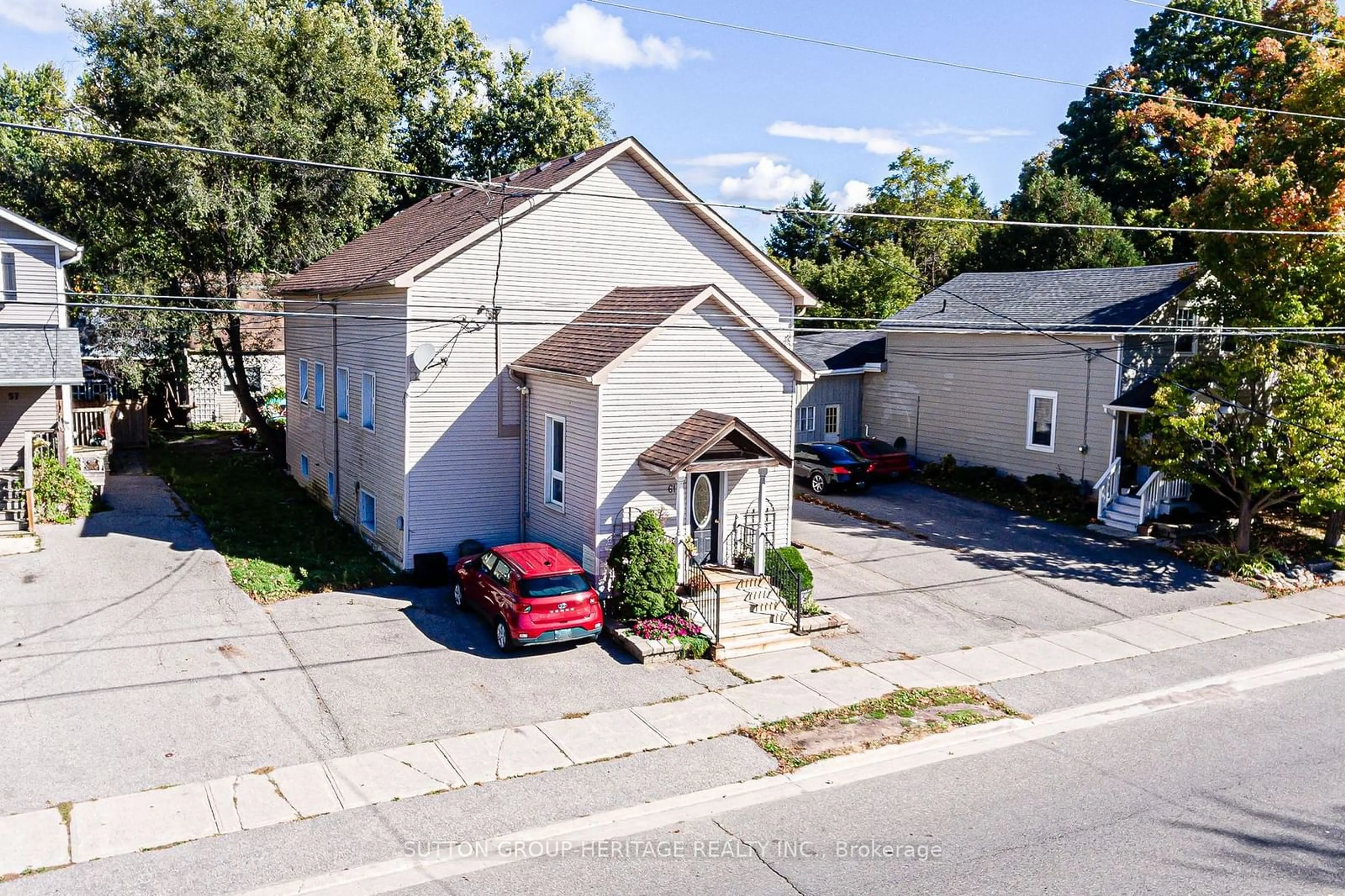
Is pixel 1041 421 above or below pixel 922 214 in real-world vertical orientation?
below

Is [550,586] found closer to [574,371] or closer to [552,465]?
[552,465]

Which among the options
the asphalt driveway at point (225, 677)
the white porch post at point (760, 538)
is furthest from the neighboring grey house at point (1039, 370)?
the asphalt driveway at point (225, 677)

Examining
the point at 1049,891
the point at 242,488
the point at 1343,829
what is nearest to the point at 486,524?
the point at 242,488

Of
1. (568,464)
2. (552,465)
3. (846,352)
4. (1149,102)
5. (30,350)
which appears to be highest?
(1149,102)

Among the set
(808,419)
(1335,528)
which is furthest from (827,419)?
(1335,528)

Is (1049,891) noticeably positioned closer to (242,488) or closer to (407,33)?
(242,488)

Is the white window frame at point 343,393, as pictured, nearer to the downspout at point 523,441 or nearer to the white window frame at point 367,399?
the white window frame at point 367,399
